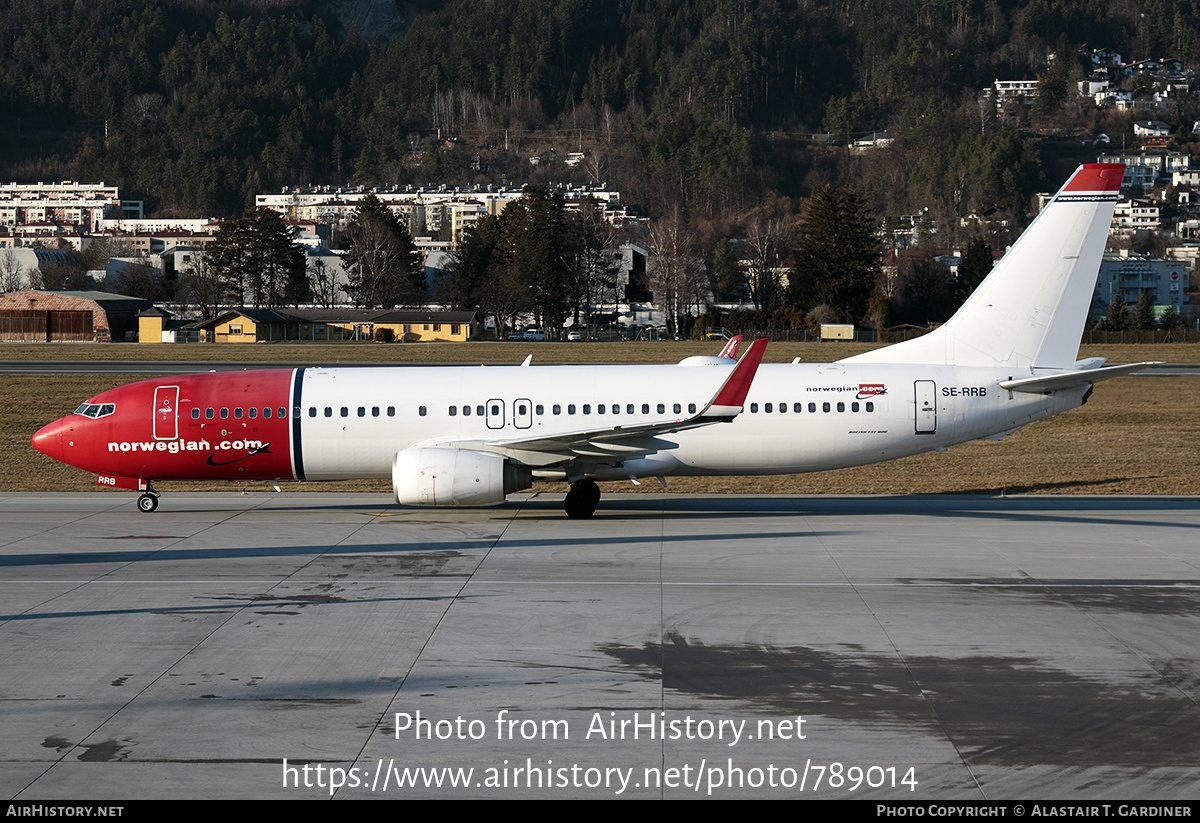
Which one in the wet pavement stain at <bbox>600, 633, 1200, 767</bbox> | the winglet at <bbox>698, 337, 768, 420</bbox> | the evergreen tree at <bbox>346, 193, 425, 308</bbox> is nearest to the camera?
the wet pavement stain at <bbox>600, 633, 1200, 767</bbox>

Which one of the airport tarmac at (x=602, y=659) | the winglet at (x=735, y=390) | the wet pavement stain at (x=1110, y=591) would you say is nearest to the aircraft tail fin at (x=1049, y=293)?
the airport tarmac at (x=602, y=659)

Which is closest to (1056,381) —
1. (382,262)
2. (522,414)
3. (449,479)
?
(522,414)

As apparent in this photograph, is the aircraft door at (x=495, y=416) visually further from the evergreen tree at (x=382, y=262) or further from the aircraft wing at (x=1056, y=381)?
the evergreen tree at (x=382, y=262)

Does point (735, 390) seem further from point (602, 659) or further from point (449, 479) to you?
point (602, 659)

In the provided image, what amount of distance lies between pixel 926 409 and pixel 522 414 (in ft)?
29.6

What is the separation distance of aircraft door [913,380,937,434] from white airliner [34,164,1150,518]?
0.03 metres

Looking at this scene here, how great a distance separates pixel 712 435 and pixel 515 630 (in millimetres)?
11166

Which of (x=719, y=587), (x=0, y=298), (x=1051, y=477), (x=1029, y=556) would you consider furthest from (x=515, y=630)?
(x=0, y=298)

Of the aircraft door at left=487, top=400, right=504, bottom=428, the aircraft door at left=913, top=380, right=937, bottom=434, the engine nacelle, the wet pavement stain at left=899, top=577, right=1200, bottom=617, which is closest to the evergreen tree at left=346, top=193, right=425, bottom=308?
the aircraft door at left=487, top=400, right=504, bottom=428

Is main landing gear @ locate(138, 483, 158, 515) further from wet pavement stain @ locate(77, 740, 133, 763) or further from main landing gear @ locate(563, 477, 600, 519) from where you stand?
wet pavement stain @ locate(77, 740, 133, 763)

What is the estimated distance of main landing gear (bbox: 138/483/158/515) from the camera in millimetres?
28266

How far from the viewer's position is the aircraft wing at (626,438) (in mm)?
24797

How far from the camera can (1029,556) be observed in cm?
2258

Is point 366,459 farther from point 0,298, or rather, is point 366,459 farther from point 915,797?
point 0,298
